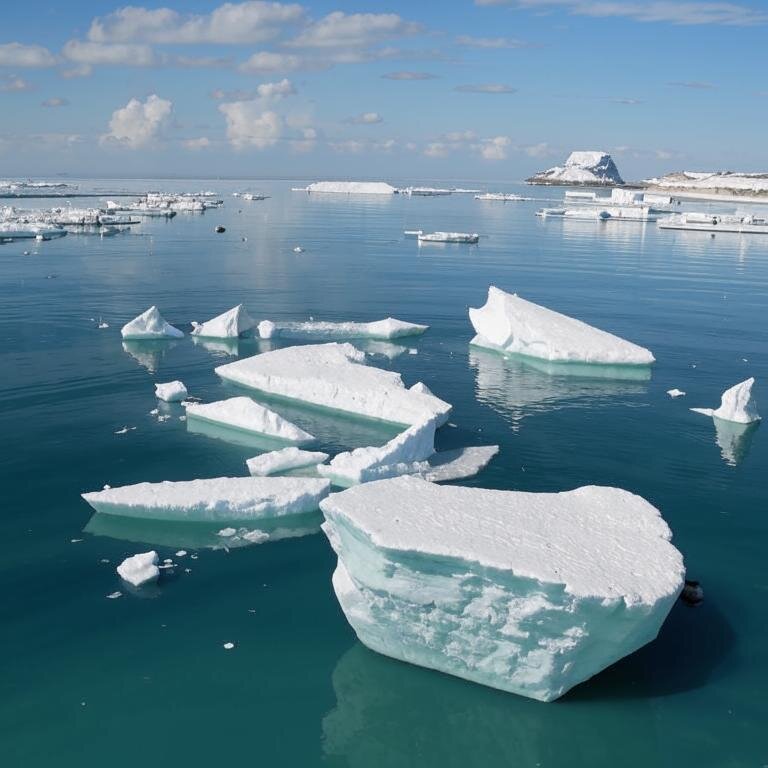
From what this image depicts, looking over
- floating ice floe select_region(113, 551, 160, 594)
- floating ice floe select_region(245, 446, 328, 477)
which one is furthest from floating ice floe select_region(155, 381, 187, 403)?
floating ice floe select_region(113, 551, 160, 594)

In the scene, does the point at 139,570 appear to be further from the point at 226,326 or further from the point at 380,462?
the point at 226,326

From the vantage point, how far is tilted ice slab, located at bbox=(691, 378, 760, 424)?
797 inches

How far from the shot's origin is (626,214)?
8781cm

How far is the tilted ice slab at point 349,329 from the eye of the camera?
28.1 meters

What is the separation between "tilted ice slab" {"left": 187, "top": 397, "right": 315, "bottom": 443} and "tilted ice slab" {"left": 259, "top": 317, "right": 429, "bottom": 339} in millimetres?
8739

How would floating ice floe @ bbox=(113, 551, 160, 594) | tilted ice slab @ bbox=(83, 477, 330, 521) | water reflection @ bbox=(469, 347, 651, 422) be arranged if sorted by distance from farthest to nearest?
water reflection @ bbox=(469, 347, 651, 422) < tilted ice slab @ bbox=(83, 477, 330, 521) < floating ice floe @ bbox=(113, 551, 160, 594)

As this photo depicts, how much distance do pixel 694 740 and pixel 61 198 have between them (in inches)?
4499

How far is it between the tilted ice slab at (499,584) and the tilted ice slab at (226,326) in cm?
1781

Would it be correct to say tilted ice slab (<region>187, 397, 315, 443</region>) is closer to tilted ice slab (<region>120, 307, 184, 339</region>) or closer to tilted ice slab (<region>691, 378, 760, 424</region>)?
tilted ice slab (<region>120, 307, 184, 339</region>)

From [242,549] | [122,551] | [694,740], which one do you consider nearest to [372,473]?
[242,549]

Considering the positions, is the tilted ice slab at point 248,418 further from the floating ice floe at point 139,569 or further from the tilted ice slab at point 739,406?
the tilted ice slab at point 739,406

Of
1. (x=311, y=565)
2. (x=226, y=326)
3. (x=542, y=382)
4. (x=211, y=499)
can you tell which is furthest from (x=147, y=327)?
(x=311, y=565)

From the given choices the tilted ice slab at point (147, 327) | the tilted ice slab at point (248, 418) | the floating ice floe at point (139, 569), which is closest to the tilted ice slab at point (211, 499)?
the floating ice floe at point (139, 569)

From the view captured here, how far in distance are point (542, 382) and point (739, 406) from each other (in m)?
5.62
